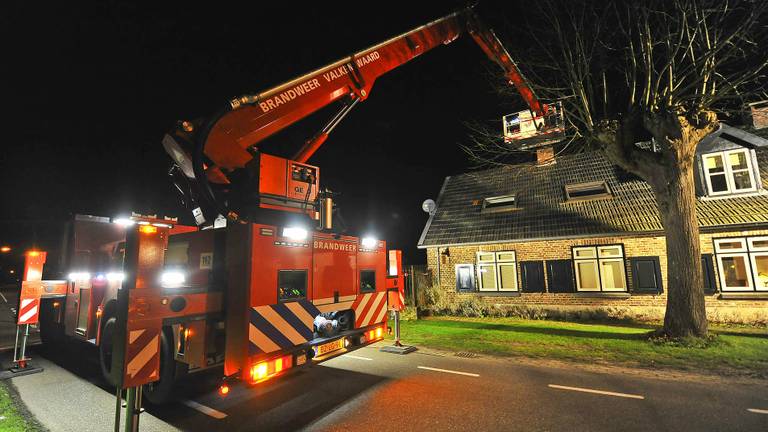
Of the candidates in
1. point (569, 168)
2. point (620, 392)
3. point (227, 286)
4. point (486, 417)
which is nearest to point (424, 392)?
point (486, 417)

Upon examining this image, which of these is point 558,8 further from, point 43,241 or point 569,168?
point 43,241

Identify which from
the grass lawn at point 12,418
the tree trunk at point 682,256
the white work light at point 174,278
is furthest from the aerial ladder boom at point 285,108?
the tree trunk at point 682,256

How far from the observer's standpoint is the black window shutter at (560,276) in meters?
12.1

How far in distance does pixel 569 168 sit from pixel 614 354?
999cm

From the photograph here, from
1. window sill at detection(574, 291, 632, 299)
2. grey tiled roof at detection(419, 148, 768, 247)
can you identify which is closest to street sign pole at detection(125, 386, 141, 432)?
grey tiled roof at detection(419, 148, 768, 247)

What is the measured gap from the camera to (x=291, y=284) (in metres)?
4.49

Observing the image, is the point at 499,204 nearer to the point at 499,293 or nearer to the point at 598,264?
the point at 499,293

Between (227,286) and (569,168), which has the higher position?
(569,168)

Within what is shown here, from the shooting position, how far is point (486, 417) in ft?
13.4

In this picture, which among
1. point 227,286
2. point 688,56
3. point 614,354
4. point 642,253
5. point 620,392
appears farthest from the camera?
point 642,253

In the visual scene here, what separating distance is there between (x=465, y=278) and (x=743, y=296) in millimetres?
8032

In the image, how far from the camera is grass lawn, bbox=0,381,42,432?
3.83m

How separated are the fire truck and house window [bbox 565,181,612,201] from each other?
32.3ft

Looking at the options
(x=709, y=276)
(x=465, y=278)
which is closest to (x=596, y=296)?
(x=709, y=276)
